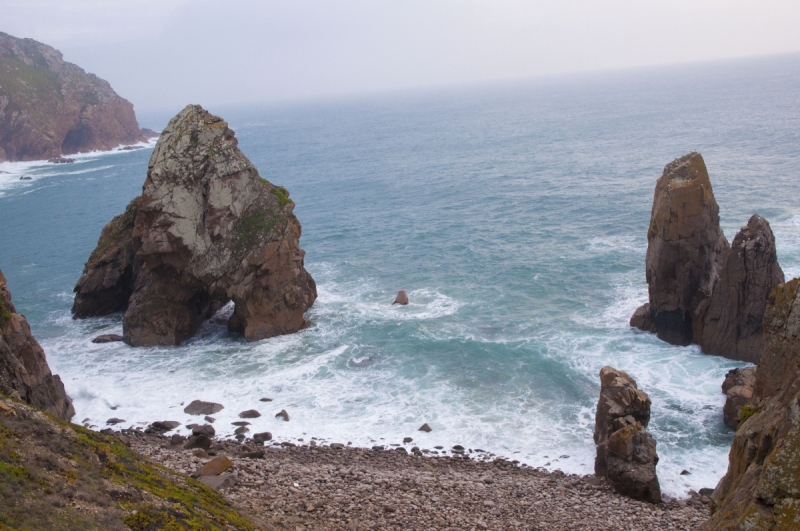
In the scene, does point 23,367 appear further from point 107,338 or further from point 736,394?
point 736,394

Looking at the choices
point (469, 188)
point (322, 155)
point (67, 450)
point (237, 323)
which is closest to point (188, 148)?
point (237, 323)

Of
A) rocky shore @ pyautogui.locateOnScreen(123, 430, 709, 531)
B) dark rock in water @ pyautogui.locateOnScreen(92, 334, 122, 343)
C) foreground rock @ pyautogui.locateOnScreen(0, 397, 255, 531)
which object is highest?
foreground rock @ pyautogui.locateOnScreen(0, 397, 255, 531)

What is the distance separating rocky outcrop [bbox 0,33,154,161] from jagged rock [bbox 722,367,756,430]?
15580 centimetres

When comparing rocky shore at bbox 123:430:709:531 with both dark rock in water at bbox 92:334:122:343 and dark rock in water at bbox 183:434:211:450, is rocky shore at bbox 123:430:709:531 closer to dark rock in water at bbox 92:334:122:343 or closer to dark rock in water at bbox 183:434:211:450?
dark rock in water at bbox 183:434:211:450

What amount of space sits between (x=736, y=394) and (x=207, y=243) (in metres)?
35.4

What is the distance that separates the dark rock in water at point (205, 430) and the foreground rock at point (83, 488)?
11.0 metres

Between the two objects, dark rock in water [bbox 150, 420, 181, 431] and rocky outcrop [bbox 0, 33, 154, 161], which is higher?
rocky outcrop [bbox 0, 33, 154, 161]

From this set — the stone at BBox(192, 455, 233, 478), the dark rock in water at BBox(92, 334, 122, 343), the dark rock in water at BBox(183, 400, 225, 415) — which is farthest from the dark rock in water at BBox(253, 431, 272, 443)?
the dark rock in water at BBox(92, 334, 122, 343)

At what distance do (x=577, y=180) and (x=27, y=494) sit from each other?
8324cm

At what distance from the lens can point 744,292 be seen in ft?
126

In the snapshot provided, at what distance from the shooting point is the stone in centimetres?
2717

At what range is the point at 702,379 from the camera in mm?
37500

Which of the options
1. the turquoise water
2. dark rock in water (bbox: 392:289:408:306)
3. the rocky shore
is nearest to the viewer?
the rocky shore

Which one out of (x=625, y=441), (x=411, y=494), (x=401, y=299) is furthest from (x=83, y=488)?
(x=401, y=299)
